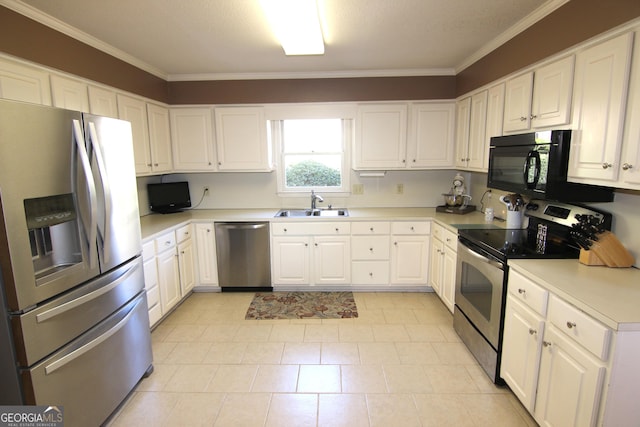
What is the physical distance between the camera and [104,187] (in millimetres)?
1882

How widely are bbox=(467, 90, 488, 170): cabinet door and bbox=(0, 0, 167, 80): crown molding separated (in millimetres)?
3361

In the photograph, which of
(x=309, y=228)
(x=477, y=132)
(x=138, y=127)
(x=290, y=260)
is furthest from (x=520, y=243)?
(x=138, y=127)

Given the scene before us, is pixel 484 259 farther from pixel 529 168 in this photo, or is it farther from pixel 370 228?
pixel 370 228

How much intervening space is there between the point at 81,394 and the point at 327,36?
9.63ft

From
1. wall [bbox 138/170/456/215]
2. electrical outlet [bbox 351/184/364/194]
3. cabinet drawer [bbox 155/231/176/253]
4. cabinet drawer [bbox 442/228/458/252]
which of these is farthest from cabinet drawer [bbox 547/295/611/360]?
cabinet drawer [bbox 155/231/176/253]

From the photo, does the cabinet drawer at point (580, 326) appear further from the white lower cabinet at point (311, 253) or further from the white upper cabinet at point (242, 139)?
the white upper cabinet at point (242, 139)

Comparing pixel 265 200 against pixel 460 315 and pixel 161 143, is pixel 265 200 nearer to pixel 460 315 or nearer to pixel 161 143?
pixel 161 143

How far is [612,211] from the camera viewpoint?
204 centimetres

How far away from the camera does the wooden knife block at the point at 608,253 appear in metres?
1.89

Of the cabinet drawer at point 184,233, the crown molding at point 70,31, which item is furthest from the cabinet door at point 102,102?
the cabinet drawer at point 184,233

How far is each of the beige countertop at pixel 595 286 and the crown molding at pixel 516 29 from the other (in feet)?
5.32

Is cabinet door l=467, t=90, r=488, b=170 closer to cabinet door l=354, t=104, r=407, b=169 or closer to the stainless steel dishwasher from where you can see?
cabinet door l=354, t=104, r=407, b=169

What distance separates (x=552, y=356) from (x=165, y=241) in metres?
3.09

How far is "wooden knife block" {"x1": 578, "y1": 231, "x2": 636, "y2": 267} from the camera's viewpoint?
1.89 m
